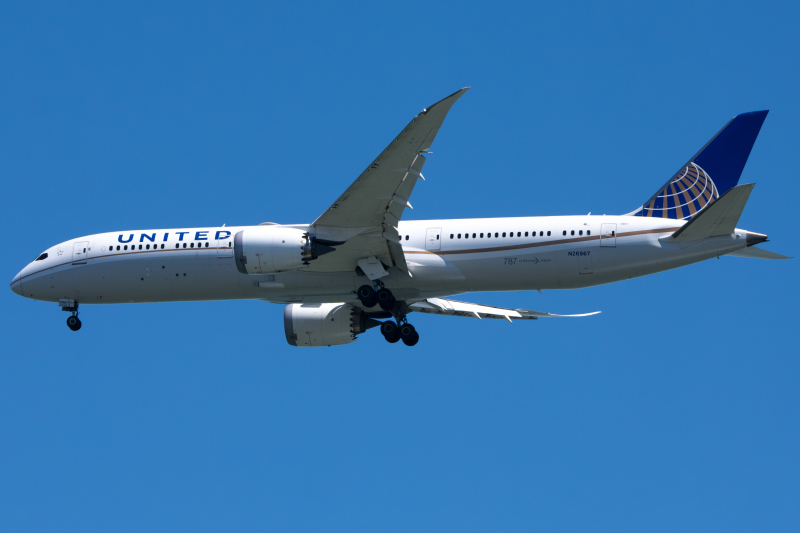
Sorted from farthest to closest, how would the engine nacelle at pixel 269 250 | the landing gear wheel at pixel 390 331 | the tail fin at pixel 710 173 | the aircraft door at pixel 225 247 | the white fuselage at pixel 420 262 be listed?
1. the landing gear wheel at pixel 390 331
2. the tail fin at pixel 710 173
3. the aircraft door at pixel 225 247
4. the white fuselage at pixel 420 262
5. the engine nacelle at pixel 269 250

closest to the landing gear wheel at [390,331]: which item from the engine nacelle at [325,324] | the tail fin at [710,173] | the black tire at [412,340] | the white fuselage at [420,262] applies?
the black tire at [412,340]

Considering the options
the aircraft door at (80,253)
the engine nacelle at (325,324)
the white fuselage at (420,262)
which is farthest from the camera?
the engine nacelle at (325,324)

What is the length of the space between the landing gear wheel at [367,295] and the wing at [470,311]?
14.1 feet

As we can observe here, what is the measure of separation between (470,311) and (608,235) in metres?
6.73

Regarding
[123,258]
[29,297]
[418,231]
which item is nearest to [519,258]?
[418,231]

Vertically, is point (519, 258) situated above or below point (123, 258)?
below

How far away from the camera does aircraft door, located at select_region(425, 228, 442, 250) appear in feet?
82.3

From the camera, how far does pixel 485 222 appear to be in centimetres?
2523

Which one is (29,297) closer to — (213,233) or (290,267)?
(213,233)

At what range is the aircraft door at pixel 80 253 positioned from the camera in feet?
88.8

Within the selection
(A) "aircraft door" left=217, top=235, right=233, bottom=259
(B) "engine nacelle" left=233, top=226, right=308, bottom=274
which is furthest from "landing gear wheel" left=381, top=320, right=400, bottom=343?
(A) "aircraft door" left=217, top=235, right=233, bottom=259

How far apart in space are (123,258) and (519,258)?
10.9 metres

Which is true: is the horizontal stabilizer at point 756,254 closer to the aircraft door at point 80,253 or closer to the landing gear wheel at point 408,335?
the landing gear wheel at point 408,335

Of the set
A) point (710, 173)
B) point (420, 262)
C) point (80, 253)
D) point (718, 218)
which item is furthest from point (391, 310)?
point (710, 173)
